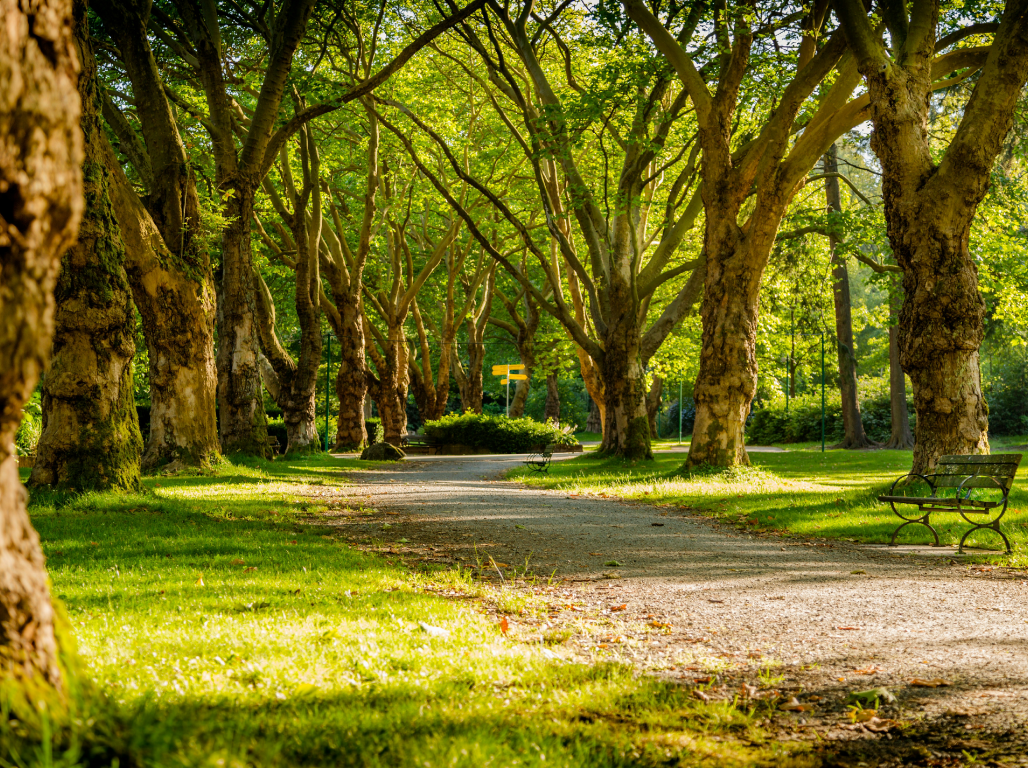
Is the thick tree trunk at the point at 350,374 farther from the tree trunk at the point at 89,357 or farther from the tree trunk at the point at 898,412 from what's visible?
the tree trunk at the point at 898,412

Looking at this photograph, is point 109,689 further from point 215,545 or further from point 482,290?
point 482,290

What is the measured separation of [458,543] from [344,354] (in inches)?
770

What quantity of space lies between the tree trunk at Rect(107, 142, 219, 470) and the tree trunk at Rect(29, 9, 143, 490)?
276 centimetres

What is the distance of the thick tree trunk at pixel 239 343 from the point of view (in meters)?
17.5

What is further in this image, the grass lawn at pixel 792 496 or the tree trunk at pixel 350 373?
the tree trunk at pixel 350 373

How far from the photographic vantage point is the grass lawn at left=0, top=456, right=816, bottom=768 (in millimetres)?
2666

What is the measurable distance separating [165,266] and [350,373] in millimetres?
14001

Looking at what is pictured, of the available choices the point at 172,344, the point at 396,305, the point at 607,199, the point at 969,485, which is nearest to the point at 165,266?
the point at 172,344

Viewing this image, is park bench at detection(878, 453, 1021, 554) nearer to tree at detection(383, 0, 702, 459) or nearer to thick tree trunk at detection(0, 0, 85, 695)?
thick tree trunk at detection(0, 0, 85, 695)

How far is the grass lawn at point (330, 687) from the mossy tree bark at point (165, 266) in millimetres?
8067

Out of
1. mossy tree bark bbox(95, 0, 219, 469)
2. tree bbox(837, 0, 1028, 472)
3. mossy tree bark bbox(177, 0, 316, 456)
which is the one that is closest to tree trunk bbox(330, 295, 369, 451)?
mossy tree bark bbox(177, 0, 316, 456)

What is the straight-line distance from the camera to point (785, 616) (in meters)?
5.68

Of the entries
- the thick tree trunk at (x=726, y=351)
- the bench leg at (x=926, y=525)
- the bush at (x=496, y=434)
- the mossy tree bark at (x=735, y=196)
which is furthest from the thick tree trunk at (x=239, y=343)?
the bush at (x=496, y=434)

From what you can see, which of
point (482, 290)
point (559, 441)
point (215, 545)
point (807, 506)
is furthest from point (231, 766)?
point (482, 290)
